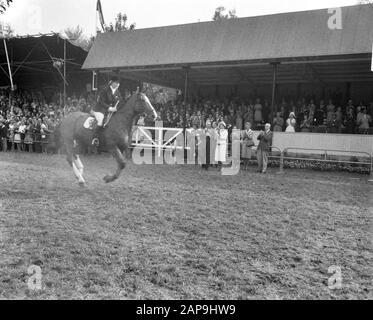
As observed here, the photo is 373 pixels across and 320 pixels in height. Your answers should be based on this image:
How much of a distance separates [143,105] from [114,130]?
2.93 feet

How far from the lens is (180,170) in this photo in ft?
44.9

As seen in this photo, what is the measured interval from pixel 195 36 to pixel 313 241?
44.1 ft

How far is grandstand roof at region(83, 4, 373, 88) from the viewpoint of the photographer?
1450cm

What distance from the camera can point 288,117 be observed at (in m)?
18.0

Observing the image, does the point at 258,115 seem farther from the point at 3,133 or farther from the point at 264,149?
the point at 3,133

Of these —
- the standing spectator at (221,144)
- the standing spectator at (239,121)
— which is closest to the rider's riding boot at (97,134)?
the standing spectator at (221,144)

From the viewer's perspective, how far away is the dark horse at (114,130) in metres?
6.64

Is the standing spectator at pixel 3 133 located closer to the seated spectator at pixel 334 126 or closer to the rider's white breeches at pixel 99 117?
the rider's white breeches at pixel 99 117

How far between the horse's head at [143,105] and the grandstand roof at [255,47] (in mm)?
10153

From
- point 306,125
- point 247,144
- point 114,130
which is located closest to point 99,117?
point 114,130

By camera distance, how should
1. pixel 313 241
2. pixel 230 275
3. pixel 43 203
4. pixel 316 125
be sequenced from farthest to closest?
pixel 316 125, pixel 43 203, pixel 313 241, pixel 230 275

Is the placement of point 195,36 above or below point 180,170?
above

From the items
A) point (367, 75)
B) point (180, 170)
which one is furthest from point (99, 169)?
point (367, 75)
